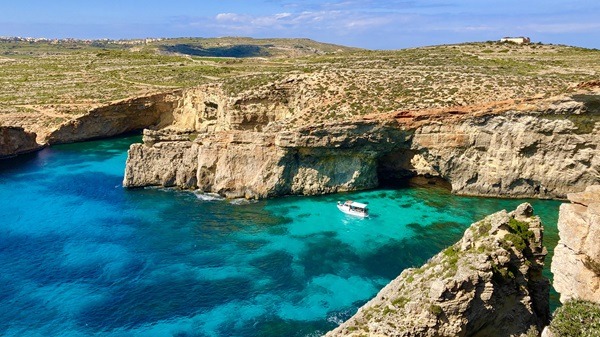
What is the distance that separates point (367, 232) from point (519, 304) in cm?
1961

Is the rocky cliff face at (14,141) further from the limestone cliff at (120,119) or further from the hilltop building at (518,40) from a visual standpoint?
the hilltop building at (518,40)

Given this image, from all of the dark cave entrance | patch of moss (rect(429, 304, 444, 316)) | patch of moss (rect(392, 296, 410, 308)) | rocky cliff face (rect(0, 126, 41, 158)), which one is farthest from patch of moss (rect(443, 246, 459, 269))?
rocky cliff face (rect(0, 126, 41, 158))

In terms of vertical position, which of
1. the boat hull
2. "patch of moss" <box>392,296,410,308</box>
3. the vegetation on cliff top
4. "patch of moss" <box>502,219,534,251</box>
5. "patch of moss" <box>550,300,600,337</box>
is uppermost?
the vegetation on cliff top

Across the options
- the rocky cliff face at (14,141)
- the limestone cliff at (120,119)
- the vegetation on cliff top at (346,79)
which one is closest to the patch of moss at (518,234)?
the vegetation on cliff top at (346,79)

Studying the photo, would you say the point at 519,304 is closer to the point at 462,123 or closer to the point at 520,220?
the point at 520,220

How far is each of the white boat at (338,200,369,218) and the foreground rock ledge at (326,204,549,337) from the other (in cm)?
2086

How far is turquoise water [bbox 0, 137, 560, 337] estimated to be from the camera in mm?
26266

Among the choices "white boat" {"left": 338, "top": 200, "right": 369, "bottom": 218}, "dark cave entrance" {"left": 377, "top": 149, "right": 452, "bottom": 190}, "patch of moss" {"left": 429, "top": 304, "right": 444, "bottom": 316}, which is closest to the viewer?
"patch of moss" {"left": 429, "top": 304, "right": 444, "bottom": 316}

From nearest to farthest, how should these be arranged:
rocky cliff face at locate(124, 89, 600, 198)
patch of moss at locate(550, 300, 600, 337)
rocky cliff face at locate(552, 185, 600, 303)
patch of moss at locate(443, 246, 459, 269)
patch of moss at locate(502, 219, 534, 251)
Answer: patch of moss at locate(550, 300, 600, 337) → rocky cliff face at locate(552, 185, 600, 303) → patch of moss at locate(443, 246, 459, 269) → patch of moss at locate(502, 219, 534, 251) → rocky cliff face at locate(124, 89, 600, 198)

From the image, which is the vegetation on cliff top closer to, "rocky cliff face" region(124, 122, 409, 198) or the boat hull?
"rocky cliff face" region(124, 122, 409, 198)

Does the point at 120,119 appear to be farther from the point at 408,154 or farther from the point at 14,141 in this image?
the point at 408,154

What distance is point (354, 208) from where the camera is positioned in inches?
1626

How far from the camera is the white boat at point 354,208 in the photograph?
40.7 m

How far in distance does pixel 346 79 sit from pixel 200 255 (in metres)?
30.7
